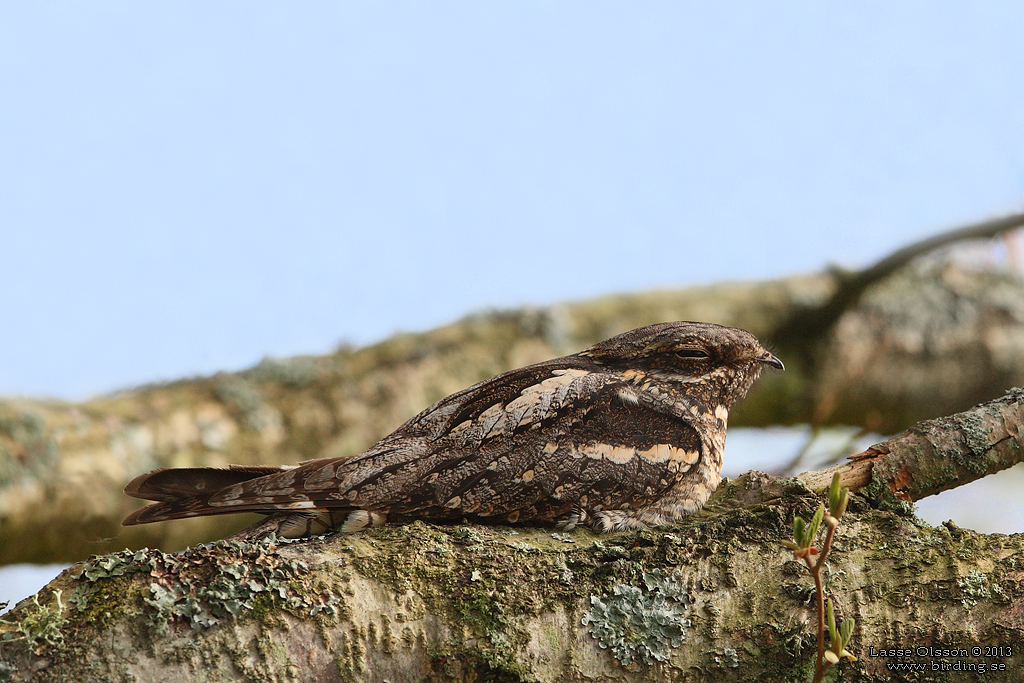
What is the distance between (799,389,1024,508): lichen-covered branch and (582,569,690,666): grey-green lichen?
695mm

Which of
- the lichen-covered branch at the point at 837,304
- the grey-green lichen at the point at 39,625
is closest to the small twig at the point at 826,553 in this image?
the grey-green lichen at the point at 39,625

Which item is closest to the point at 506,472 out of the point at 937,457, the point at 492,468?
the point at 492,468

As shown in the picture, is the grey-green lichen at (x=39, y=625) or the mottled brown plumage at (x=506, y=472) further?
the mottled brown plumage at (x=506, y=472)

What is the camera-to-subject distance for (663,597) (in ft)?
7.72

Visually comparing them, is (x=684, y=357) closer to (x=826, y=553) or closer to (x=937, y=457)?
(x=937, y=457)

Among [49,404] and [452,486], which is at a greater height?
[49,404]

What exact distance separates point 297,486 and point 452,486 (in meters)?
0.53

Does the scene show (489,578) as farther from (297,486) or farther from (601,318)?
(601,318)

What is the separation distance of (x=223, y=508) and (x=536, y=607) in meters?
1.13

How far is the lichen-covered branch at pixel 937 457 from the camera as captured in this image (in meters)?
2.69

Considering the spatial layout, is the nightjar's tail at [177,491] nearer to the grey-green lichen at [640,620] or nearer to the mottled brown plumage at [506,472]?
the mottled brown plumage at [506,472]

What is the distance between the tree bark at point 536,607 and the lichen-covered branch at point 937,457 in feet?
0.25

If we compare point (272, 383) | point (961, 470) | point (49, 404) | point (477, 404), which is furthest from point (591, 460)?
point (49, 404)

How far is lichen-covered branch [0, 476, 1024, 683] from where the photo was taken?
2.00m
